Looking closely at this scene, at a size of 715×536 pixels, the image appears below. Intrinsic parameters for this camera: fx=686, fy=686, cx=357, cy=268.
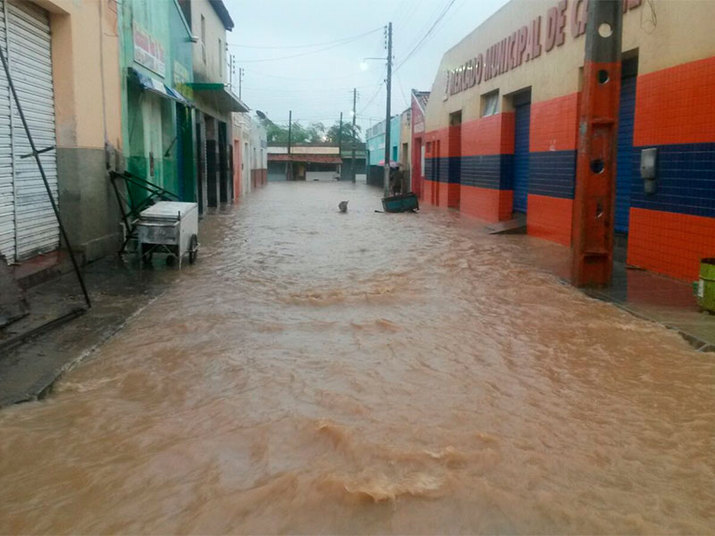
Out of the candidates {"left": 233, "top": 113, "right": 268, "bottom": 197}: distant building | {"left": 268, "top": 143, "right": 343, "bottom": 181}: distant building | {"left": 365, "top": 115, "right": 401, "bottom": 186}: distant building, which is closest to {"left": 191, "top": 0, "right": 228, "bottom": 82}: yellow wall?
{"left": 233, "top": 113, "right": 268, "bottom": 197}: distant building

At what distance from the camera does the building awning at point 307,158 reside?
67.3 m

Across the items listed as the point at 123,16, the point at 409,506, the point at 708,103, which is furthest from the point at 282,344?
the point at 123,16

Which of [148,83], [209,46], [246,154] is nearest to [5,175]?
[148,83]

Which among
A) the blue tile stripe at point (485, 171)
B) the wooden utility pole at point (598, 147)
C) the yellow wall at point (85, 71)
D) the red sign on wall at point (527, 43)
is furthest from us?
the blue tile stripe at point (485, 171)

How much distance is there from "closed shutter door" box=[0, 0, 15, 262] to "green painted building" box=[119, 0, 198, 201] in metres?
3.35

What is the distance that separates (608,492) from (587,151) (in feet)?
19.9

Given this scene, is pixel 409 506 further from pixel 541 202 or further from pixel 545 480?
pixel 541 202

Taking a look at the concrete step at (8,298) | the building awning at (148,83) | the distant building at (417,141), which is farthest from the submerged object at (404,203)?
the concrete step at (8,298)

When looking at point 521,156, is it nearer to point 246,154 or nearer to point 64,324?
point 64,324

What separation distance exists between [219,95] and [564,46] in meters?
11.2

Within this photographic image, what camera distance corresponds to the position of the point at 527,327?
7.16 meters

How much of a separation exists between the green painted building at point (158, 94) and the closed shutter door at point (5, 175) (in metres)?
3.35

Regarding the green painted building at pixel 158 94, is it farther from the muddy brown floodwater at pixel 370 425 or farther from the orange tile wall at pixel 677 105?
the orange tile wall at pixel 677 105

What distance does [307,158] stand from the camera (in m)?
67.6
